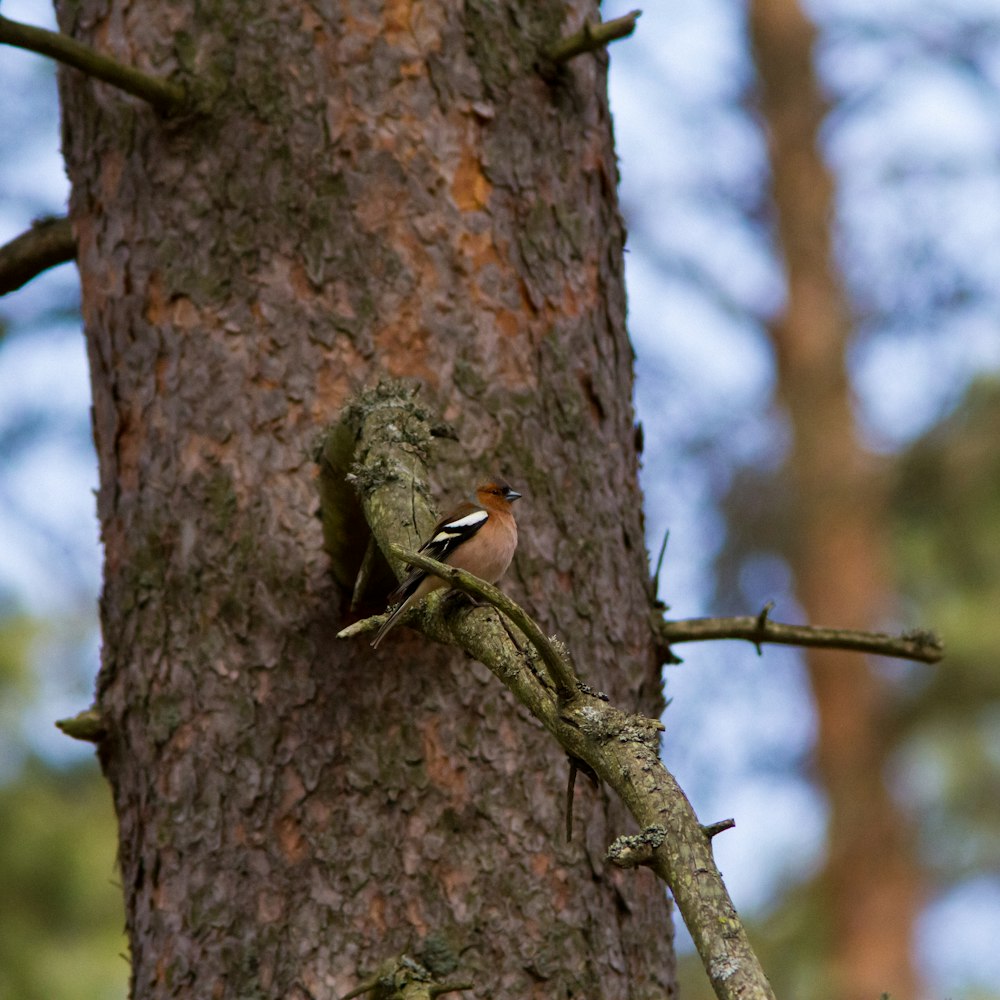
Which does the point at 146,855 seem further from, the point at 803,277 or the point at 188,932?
the point at 803,277

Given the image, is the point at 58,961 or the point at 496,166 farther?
the point at 58,961

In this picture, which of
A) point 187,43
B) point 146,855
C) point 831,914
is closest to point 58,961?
point 831,914

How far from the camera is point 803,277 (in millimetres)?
13516

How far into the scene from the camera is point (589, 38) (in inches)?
157

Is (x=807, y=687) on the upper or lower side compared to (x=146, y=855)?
upper

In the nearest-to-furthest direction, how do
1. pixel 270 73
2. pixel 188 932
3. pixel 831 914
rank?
pixel 188 932 → pixel 270 73 → pixel 831 914

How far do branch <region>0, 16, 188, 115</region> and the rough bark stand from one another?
980 centimetres

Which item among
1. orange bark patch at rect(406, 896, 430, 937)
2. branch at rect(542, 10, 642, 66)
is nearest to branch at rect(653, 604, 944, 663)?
orange bark patch at rect(406, 896, 430, 937)

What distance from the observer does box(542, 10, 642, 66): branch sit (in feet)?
12.7

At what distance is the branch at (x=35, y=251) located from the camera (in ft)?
14.8

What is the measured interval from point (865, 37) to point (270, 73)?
35.6 feet

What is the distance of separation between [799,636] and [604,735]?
68.2 inches

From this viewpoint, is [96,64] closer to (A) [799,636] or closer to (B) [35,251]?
(B) [35,251]

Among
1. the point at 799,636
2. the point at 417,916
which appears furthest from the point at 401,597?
the point at 799,636
